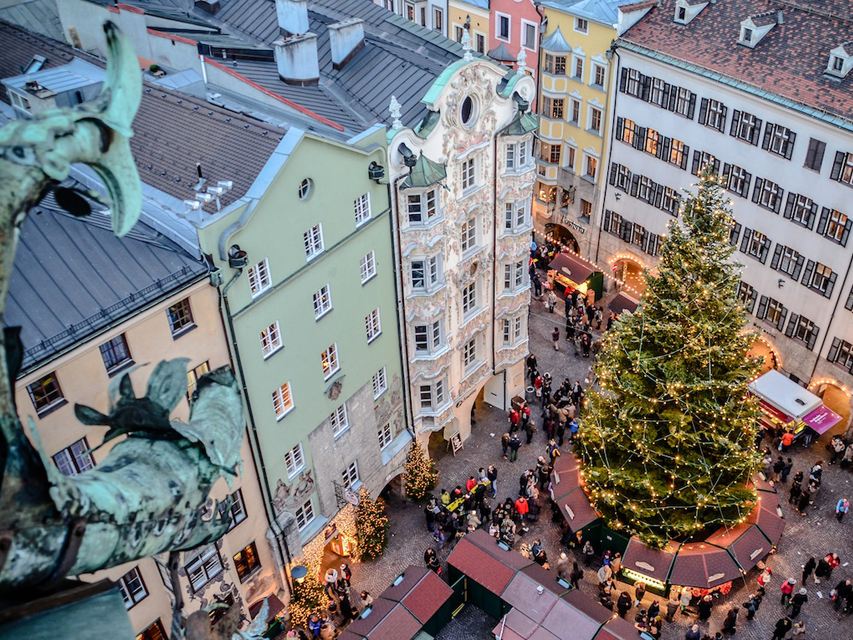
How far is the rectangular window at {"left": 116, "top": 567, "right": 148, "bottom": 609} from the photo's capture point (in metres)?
29.1

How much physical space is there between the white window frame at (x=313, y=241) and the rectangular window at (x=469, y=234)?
373 inches

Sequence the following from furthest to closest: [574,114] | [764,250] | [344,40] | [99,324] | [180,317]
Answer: [574,114] → [764,250] → [344,40] → [180,317] → [99,324]

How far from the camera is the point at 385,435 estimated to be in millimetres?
41469

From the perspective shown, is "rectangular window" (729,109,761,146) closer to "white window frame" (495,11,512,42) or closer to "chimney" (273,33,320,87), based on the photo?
"white window frame" (495,11,512,42)

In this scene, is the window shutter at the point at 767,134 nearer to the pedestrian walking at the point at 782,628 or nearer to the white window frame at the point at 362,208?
the white window frame at the point at 362,208

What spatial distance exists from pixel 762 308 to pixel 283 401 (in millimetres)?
30492

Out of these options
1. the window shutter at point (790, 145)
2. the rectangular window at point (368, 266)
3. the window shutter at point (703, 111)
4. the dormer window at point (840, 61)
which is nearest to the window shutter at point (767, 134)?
the window shutter at point (790, 145)

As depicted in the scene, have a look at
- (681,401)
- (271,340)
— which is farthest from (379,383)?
(681,401)

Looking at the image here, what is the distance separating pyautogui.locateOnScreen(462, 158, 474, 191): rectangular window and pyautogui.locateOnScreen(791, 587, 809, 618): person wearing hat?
22.7 meters

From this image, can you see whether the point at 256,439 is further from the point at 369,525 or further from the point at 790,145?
the point at 790,145

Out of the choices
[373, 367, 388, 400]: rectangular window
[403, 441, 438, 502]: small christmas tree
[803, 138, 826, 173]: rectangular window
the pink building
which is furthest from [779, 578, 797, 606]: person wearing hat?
the pink building

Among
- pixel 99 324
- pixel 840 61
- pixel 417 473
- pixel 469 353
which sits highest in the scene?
pixel 99 324

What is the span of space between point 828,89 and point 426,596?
31.3 meters

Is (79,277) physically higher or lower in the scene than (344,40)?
lower
